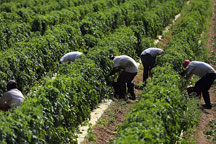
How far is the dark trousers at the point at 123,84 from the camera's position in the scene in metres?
12.0

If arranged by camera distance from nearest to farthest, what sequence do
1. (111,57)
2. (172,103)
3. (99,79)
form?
(172,103) → (99,79) → (111,57)

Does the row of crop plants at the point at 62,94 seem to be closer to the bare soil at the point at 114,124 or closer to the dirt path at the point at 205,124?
the bare soil at the point at 114,124

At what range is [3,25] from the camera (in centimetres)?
1596

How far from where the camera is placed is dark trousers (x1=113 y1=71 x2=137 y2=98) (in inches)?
472

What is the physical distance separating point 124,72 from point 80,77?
2.32 metres

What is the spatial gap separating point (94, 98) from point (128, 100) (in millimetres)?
1686

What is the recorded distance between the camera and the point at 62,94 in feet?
28.8

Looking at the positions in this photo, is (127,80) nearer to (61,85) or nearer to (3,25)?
(61,85)

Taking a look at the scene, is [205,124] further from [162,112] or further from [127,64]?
[162,112]

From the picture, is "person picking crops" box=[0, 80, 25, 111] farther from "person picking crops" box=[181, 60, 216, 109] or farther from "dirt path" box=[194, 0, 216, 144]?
"person picking crops" box=[181, 60, 216, 109]

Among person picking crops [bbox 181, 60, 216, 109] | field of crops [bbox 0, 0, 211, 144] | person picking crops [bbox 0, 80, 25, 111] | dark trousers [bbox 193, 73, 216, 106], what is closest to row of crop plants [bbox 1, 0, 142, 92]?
field of crops [bbox 0, 0, 211, 144]

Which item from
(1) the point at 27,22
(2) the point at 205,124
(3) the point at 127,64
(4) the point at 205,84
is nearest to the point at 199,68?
(4) the point at 205,84

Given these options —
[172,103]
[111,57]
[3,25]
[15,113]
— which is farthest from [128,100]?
[3,25]

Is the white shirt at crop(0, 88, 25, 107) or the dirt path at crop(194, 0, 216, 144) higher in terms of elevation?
the white shirt at crop(0, 88, 25, 107)
